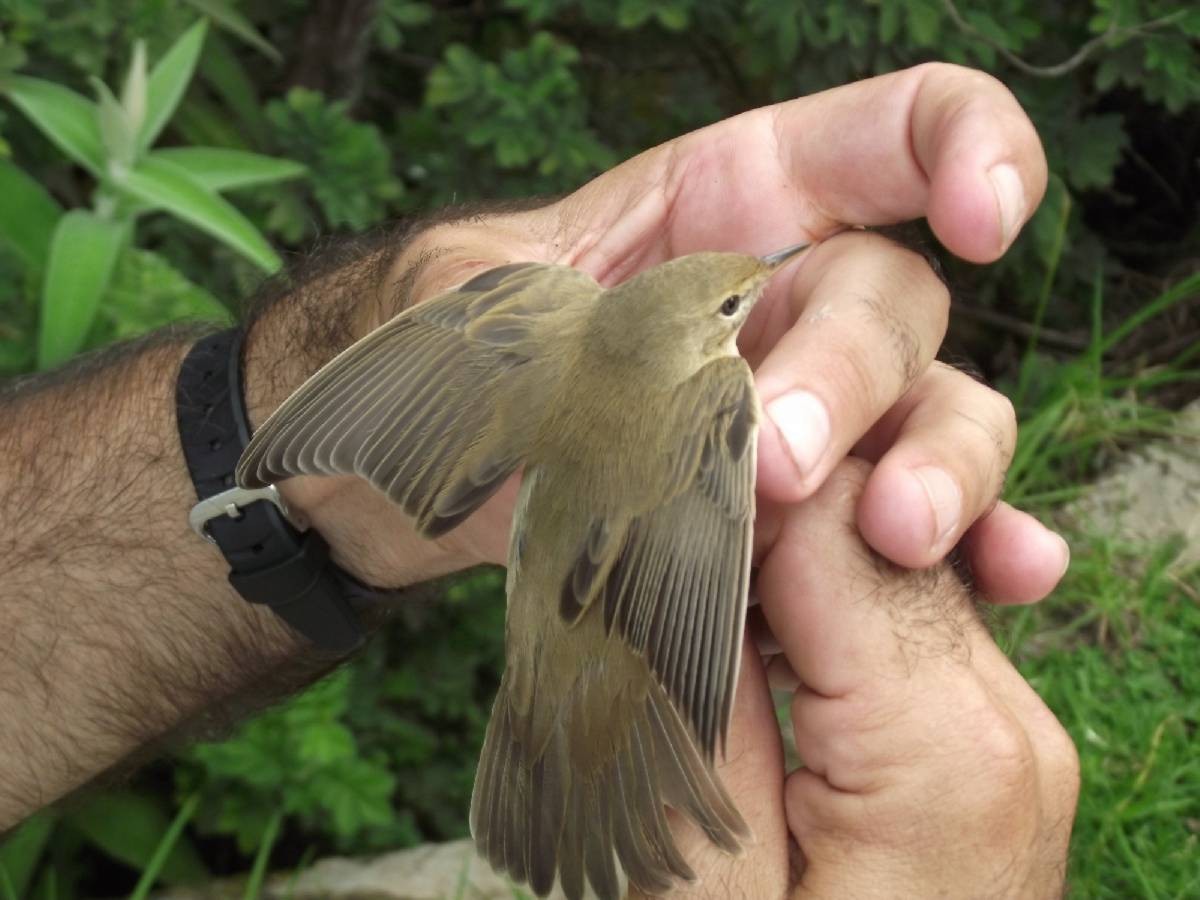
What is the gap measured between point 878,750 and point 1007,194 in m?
0.83

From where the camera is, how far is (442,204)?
332cm

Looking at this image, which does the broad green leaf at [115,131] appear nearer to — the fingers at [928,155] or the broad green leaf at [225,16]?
the broad green leaf at [225,16]

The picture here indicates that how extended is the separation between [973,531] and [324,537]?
46.6 inches

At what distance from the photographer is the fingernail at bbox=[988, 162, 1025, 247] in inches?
82.4

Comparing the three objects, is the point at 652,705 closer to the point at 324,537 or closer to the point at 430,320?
the point at 430,320

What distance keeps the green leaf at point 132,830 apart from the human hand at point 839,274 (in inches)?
34.0

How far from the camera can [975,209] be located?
2.10 m

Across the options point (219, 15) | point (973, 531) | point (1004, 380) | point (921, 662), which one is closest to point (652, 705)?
point (921, 662)

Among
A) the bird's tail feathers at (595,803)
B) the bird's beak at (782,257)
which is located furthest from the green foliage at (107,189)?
the bird's tail feathers at (595,803)

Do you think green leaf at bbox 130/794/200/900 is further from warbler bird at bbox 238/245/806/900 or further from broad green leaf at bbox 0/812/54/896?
warbler bird at bbox 238/245/806/900

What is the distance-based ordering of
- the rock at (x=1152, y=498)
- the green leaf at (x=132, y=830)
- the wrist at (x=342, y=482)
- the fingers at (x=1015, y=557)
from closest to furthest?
the fingers at (x=1015, y=557) → the wrist at (x=342, y=482) → the green leaf at (x=132, y=830) → the rock at (x=1152, y=498)

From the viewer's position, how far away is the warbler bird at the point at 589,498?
192 centimetres

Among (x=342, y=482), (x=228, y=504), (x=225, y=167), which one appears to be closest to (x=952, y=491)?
(x=342, y=482)

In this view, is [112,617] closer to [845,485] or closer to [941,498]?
[845,485]
